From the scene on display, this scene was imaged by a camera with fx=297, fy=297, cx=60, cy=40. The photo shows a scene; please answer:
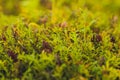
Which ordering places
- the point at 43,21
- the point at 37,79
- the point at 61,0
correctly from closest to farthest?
the point at 37,79 < the point at 43,21 < the point at 61,0

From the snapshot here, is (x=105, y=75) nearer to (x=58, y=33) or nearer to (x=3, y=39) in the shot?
(x=58, y=33)

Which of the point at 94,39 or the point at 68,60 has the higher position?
the point at 94,39

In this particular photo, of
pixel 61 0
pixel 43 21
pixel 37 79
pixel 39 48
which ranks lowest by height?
pixel 37 79

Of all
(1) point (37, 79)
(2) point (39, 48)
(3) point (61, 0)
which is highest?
(3) point (61, 0)

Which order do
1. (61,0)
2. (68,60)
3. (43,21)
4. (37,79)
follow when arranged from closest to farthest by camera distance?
(37,79) → (68,60) → (43,21) → (61,0)

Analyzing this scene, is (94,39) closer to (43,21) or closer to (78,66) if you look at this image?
(78,66)

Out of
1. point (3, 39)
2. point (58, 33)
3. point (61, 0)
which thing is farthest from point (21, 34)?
point (61, 0)

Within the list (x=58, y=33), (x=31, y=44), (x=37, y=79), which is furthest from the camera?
(x=58, y=33)

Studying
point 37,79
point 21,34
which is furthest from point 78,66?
point 21,34

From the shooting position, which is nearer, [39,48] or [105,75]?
[105,75]
